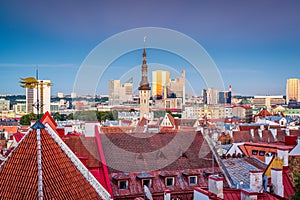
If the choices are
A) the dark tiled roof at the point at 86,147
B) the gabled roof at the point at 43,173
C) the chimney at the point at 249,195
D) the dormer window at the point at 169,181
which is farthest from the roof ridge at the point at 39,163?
the dormer window at the point at 169,181

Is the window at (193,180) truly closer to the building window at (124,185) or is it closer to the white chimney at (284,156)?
the building window at (124,185)

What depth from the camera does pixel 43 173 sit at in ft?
40.1

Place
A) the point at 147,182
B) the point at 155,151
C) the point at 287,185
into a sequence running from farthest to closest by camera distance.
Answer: the point at 155,151 → the point at 147,182 → the point at 287,185

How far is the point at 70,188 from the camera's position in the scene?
12.6 metres

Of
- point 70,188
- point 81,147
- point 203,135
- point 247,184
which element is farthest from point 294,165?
point 70,188

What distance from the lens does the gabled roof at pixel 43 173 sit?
12.0 m

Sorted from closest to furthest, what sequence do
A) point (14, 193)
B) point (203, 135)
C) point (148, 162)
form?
point (14, 193)
point (148, 162)
point (203, 135)

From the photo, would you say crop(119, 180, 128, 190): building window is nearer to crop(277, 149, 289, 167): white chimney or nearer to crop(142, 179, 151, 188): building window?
crop(142, 179, 151, 188): building window

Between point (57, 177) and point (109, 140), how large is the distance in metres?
9.88

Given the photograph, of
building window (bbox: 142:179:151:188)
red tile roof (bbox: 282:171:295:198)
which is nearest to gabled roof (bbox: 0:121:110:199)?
building window (bbox: 142:179:151:188)

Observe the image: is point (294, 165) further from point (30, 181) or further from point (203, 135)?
point (30, 181)

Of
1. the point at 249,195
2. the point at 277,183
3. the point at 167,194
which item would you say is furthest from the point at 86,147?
the point at 277,183

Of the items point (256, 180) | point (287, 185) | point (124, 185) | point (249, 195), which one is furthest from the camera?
point (124, 185)

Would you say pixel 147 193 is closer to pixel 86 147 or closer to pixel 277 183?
pixel 86 147
